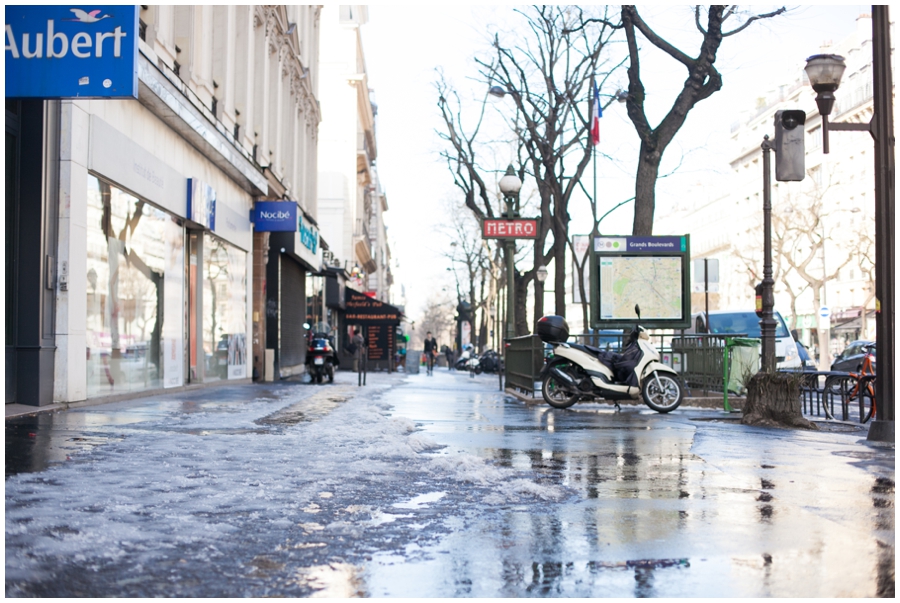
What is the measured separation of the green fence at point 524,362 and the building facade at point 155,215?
6.36 metres

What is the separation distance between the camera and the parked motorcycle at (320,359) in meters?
24.1

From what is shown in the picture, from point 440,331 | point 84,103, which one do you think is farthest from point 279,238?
point 440,331

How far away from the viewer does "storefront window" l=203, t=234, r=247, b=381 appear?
20484mm

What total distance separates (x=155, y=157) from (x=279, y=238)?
477 inches

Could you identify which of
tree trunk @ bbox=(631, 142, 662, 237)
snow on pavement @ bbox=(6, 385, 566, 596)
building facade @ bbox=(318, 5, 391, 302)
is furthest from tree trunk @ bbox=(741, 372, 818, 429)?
building facade @ bbox=(318, 5, 391, 302)

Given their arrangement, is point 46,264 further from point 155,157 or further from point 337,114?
point 337,114

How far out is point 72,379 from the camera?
467 inches

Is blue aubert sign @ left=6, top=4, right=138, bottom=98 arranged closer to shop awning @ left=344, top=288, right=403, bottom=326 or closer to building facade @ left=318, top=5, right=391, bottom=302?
shop awning @ left=344, top=288, right=403, bottom=326

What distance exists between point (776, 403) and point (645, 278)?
6728 millimetres

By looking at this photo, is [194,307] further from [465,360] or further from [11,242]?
[465,360]

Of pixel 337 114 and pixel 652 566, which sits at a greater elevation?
pixel 337 114

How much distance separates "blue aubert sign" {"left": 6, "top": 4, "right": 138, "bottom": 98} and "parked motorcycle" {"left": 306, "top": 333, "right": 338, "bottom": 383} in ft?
46.8

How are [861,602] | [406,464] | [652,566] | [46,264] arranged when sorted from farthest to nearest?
[46,264]
[406,464]
[652,566]
[861,602]

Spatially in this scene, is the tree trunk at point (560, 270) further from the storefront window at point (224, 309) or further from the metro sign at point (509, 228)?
the storefront window at point (224, 309)
